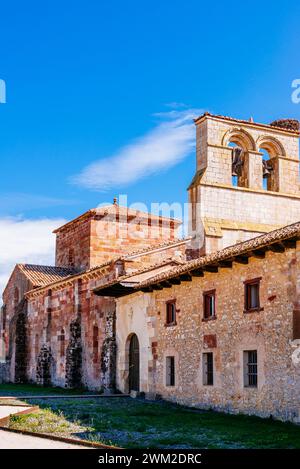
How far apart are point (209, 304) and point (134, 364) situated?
6.45 meters

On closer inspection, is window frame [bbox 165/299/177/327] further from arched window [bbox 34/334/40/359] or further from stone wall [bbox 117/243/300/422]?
arched window [bbox 34/334/40/359]

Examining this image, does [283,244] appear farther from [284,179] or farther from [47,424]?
[284,179]

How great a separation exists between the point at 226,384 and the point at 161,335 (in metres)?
4.53

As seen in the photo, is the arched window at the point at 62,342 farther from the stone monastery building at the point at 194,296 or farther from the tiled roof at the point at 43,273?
the tiled roof at the point at 43,273

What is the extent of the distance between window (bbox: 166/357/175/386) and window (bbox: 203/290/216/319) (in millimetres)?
2799

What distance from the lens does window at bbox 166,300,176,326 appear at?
22.1m

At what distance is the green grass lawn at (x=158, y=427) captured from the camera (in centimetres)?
1298

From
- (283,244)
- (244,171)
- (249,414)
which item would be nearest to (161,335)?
(249,414)

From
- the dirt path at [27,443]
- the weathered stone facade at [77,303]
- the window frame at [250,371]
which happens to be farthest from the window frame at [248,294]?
the weathered stone facade at [77,303]

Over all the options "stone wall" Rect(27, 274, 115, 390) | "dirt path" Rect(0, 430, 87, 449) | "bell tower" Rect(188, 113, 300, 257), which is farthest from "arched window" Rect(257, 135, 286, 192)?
"dirt path" Rect(0, 430, 87, 449)

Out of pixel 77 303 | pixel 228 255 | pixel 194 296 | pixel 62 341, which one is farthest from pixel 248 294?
pixel 62 341

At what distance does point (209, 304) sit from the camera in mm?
20094

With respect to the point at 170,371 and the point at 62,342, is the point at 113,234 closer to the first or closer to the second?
the point at 62,342

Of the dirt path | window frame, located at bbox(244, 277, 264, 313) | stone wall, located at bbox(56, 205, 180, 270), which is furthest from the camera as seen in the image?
stone wall, located at bbox(56, 205, 180, 270)
